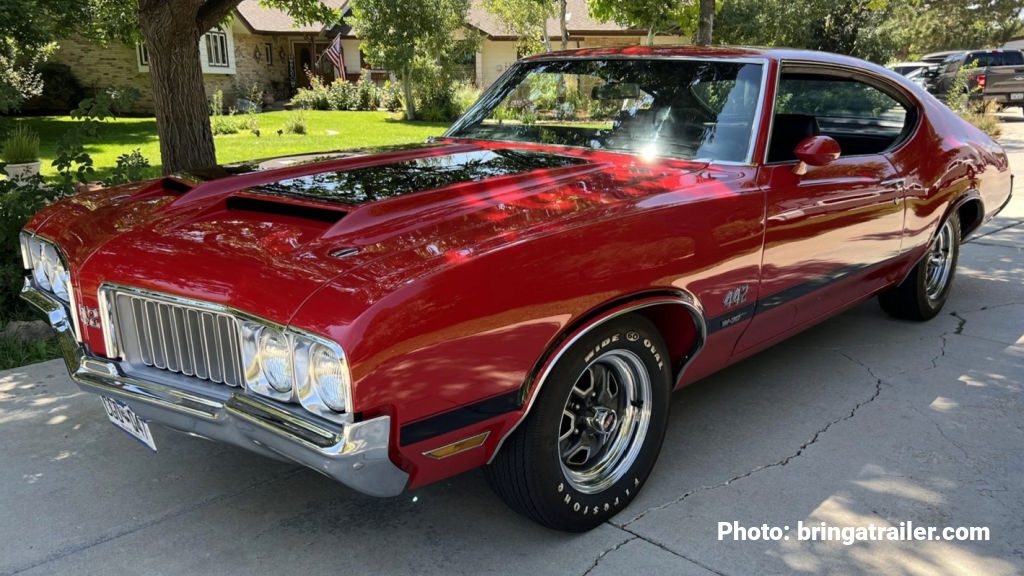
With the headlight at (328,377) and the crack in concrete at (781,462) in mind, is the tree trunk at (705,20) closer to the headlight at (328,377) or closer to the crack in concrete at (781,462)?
the crack in concrete at (781,462)

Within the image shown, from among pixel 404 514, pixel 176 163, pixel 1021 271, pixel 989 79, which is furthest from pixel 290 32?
pixel 404 514

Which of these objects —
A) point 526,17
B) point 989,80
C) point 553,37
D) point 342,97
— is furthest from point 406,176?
point 553,37

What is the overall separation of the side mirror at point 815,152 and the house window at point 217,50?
25.0m

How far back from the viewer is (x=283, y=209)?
2857 mm

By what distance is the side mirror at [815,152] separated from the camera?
3.43m

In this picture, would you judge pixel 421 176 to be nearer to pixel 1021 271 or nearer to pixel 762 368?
pixel 762 368

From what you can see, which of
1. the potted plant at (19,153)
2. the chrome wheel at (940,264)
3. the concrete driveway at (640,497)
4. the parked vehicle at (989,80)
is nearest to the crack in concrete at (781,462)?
the concrete driveway at (640,497)

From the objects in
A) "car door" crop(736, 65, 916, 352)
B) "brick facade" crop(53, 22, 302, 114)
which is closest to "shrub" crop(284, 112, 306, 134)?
"brick facade" crop(53, 22, 302, 114)

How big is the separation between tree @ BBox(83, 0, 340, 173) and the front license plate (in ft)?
11.2

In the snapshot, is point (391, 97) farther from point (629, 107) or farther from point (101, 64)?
point (629, 107)

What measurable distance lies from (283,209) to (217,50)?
25538mm

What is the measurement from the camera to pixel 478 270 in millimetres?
2305

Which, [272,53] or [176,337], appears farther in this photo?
[272,53]

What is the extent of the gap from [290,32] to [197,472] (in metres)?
28.3
